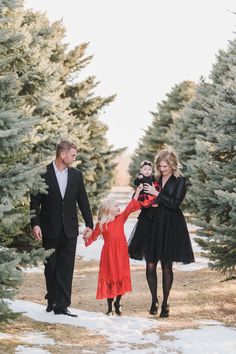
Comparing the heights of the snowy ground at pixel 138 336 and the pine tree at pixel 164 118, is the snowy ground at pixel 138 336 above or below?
below

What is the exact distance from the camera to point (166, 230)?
8.66 m

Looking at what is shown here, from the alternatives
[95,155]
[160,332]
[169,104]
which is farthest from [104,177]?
[160,332]

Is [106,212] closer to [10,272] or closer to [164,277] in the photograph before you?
[164,277]

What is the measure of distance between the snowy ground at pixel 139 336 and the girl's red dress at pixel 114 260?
17.1 inches

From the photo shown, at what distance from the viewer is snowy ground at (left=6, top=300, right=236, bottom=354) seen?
6.59 metres

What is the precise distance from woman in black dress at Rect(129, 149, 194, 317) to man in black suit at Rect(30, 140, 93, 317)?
106 cm

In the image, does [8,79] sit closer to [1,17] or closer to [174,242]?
[1,17]

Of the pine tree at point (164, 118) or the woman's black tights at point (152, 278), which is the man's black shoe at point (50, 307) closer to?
the woman's black tights at point (152, 278)

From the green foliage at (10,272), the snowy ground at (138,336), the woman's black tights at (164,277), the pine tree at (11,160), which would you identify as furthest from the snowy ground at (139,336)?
the pine tree at (11,160)

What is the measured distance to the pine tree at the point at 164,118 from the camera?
4100 centimetres

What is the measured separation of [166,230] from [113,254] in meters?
0.83

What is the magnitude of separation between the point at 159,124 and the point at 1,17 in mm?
37096

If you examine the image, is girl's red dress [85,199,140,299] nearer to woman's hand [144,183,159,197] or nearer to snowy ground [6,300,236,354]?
woman's hand [144,183,159,197]

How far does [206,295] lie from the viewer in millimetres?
10984
